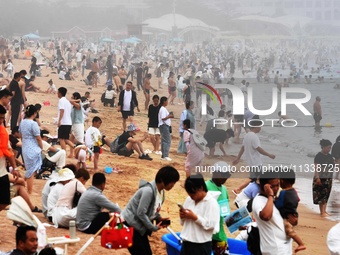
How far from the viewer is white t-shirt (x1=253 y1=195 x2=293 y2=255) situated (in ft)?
22.3

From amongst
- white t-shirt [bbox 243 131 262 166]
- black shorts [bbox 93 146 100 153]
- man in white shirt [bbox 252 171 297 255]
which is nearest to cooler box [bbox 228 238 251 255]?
man in white shirt [bbox 252 171 297 255]

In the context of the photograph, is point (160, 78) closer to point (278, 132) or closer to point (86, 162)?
point (278, 132)

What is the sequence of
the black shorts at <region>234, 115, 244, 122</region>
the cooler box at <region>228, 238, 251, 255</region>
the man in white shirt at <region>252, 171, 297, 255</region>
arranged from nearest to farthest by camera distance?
the man in white shirt at <region>252, 171, 297, 255</region>
the cooler box at <region>228, 238, 251, 255</region>
the black shorts at <region>234, 115, 244, 122</region>

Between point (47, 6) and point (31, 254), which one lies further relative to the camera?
point (47, 6)

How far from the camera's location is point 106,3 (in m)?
101

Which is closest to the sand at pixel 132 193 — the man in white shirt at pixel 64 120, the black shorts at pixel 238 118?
the man in white shirt at pixel 64 120

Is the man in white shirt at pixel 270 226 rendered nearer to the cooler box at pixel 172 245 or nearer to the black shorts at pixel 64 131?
the cooler box at pixel 172 245

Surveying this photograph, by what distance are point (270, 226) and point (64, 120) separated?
7.64 metres

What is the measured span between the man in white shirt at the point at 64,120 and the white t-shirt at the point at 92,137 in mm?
352

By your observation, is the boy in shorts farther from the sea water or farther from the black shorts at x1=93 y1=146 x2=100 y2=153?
the sea water

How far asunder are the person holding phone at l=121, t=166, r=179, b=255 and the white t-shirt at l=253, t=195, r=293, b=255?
82 cm

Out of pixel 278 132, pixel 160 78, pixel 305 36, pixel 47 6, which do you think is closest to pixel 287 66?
pixel 305 36

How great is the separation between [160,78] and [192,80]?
522 cm

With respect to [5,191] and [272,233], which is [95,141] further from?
[272,233]
